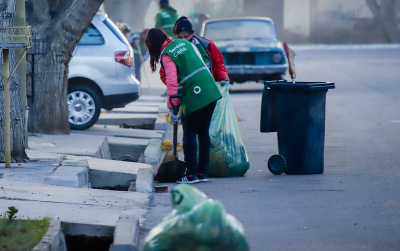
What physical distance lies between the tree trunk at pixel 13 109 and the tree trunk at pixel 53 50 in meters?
2.05

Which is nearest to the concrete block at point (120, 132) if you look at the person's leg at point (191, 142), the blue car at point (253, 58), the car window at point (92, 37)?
the car window at point (92, 37)

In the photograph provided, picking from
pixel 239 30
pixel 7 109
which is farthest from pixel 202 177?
pixel 239 30

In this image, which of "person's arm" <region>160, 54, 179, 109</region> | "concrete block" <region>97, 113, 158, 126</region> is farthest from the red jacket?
"concrete block" <region>97, 113, 158, 126</region>

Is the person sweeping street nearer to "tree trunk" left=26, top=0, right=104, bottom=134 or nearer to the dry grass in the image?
the dry grass

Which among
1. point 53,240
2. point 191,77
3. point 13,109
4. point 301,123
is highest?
point 191,77

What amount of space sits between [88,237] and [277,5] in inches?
1833

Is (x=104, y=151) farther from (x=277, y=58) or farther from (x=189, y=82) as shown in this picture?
(x=277, y=58)

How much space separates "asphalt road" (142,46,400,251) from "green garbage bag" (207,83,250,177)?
157 mm

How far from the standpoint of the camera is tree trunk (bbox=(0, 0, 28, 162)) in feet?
22.4

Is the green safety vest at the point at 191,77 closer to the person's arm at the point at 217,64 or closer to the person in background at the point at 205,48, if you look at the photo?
the person in background at the point at 205,48

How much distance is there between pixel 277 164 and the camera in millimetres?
7188

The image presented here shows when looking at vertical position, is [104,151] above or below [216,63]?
below

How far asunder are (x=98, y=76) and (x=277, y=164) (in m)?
4.02

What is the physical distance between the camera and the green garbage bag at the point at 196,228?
3133 mm
